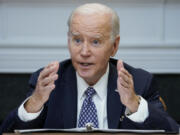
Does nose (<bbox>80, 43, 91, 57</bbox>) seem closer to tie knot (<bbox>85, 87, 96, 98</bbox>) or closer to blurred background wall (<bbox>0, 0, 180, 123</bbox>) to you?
tie knot (<bbox>85, 87, 96, 98</bbox>)

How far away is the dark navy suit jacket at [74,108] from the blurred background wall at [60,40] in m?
1.12

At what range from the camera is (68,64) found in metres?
2.70

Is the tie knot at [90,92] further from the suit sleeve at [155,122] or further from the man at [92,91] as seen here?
the suit sleeve at [155,122]

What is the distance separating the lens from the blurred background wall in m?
3.76

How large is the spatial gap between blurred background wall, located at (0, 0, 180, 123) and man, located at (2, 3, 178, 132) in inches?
45.1

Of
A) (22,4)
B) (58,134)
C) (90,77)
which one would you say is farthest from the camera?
(22,4)

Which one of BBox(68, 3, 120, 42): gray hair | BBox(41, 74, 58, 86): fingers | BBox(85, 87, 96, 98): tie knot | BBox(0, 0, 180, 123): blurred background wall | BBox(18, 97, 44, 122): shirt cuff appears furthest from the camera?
BBox(0, 0, 180, 123): blurred background wall

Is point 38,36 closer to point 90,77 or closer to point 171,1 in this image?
point 171,1

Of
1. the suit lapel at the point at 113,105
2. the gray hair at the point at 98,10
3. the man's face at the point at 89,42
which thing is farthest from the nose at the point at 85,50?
the suit lapel at the point at 113,105

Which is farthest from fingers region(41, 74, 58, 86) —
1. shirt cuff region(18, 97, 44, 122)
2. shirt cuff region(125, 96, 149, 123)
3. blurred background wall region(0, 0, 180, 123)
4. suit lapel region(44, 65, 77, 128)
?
blurred background wall region(0, 0, 180, 123)

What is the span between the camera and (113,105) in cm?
250

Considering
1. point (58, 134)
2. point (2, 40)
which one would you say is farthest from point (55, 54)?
point (58, 134)

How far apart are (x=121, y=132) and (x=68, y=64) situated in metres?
0.87

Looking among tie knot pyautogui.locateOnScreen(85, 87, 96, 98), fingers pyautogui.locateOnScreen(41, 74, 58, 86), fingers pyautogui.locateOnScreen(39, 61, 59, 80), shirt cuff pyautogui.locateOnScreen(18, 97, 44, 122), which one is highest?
fingers pyautogui.locateOnScreen(39, 61, 59, 80)
